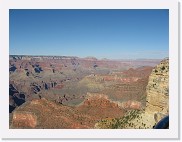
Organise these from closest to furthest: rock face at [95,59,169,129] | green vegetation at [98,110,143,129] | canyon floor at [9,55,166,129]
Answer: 1. rock face at [95,59,169,129]
2. green vegetation at [98,110,143,129]
3. canyon floor at [9,55,166,129]

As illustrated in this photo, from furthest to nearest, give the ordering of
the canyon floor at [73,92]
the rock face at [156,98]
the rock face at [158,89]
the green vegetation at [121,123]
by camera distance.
A: the canyon floor at [73,92] < the green vegetation at [121,123] < the rock face at [158,89] < the rock face at [156,98]

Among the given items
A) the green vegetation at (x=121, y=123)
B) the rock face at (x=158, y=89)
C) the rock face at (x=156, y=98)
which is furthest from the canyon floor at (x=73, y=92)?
the rock face at (x=158, y=89)

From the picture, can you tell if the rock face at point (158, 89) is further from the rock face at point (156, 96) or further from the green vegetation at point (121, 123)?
the green vegetation at point (121, 123)

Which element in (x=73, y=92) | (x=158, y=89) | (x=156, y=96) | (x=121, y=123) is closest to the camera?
(x=158, y=89)

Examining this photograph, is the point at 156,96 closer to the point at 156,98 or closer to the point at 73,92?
the point at 156,98

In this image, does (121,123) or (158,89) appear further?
(121,123)

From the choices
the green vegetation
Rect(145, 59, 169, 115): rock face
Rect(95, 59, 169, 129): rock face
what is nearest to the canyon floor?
the green vegetation

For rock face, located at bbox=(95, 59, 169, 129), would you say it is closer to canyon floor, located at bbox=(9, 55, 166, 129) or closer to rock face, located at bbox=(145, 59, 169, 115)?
rock face, located at bbox=(145, 59, 169, 115)

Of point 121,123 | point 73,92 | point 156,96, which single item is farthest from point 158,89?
point 73,92

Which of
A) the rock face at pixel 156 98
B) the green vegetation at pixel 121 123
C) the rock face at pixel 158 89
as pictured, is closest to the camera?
the rock face at pixel 156 98
